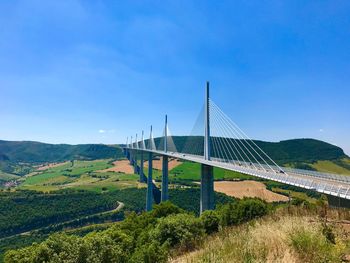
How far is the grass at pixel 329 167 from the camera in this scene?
100025 mm

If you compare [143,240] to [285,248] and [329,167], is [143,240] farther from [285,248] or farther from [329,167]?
[329,167]

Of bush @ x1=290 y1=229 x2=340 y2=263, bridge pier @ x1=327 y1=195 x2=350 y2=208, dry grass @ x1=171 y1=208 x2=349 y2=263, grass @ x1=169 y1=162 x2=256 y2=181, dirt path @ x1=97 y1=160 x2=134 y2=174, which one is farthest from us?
dirt path @ x1=97 y1=160 x2=134 y2=174

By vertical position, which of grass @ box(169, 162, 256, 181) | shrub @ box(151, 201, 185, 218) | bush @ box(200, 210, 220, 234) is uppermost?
bush @ box(200, 210, 220, 234)

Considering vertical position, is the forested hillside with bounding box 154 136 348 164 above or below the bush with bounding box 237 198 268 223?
above

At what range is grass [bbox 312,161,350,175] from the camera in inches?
3938

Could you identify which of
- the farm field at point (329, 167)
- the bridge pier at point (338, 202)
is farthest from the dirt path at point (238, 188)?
the bridge pier at point (338, 202)

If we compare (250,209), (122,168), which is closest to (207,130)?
(250,209)

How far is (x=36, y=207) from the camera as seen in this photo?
84.1m

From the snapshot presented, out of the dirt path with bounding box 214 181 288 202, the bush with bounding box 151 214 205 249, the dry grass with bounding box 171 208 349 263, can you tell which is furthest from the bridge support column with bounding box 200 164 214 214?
the dry grass with bounding box 171 208 349 263

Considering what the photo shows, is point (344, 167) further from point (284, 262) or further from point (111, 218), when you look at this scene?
point (284, 262)

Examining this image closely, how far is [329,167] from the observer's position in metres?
105

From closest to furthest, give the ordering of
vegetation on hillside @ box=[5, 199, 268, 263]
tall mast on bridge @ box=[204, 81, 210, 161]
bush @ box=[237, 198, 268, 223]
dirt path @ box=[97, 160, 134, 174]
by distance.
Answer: vegetation on hillside @ box=[5, 199, 268, 263], bush @ box=[237, 198, 268, 223], tall mast on bridge @ box=[204, 81, 210, 161], dirt path @ box=[97, 160, 134, 174]

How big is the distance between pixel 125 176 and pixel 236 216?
120789mm

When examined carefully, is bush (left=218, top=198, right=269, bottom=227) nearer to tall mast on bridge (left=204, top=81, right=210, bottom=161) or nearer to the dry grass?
the dry grass
